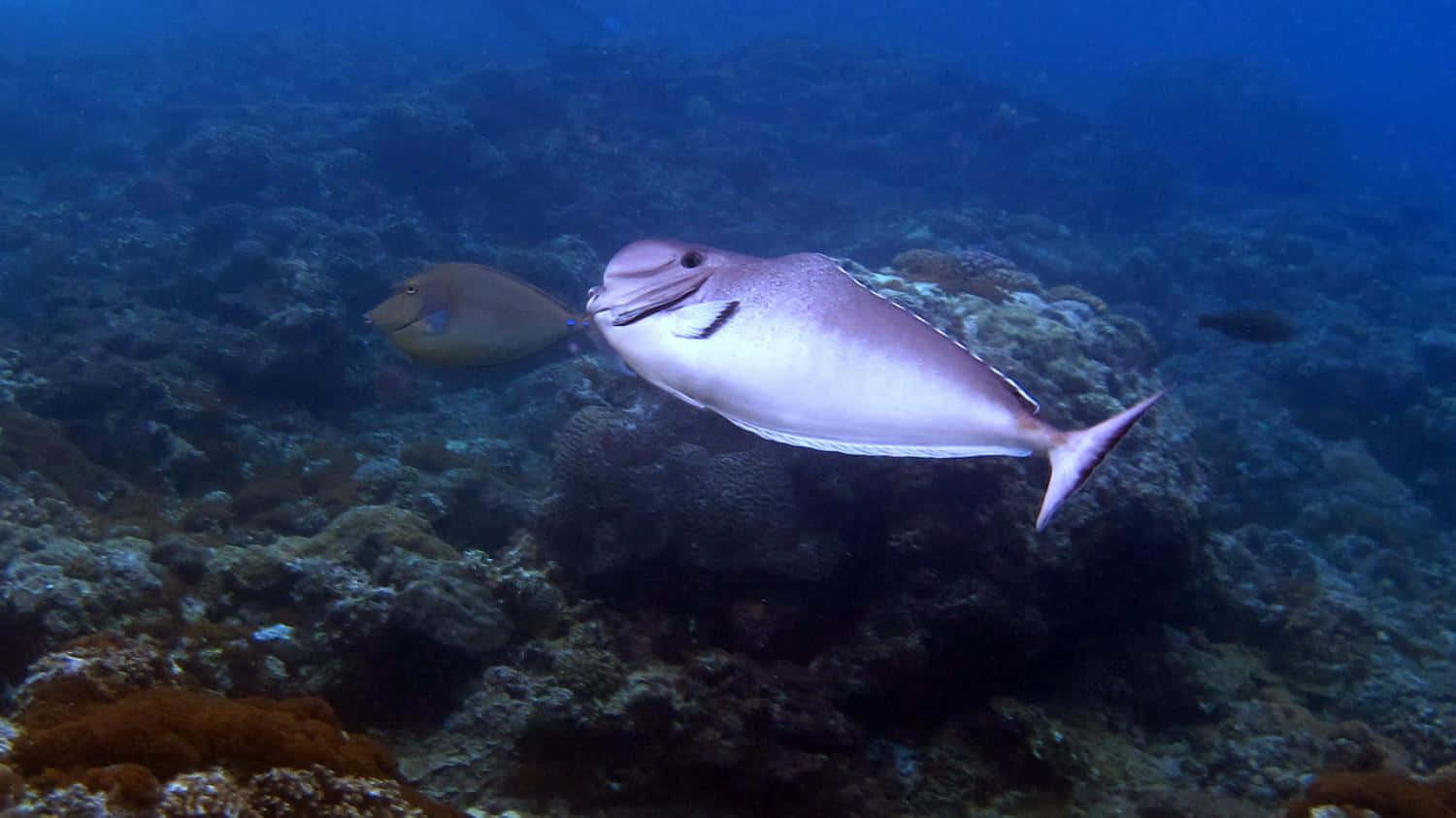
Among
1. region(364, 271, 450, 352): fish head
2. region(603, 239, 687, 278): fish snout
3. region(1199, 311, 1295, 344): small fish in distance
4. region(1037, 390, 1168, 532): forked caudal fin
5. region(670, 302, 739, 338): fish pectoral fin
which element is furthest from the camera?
region(1199, 311, 1295, 344): small fish in distance

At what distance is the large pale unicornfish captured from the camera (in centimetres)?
129

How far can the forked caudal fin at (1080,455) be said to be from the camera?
1124 mm

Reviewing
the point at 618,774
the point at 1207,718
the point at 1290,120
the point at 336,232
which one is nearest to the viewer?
the point at 618,774

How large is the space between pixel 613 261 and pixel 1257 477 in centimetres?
1191

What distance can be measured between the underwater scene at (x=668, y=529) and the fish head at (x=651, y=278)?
1 centimetres

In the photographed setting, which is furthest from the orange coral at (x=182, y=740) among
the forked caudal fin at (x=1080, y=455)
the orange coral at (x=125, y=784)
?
the forked caudal fin at (x=1080, y=455)

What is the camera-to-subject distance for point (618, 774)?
364cm

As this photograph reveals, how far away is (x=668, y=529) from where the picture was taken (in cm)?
463

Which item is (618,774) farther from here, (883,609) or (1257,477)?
(1257,477)

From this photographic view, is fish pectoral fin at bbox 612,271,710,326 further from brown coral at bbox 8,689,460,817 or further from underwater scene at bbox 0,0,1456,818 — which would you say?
brown coral at bbox 8,689,460,817

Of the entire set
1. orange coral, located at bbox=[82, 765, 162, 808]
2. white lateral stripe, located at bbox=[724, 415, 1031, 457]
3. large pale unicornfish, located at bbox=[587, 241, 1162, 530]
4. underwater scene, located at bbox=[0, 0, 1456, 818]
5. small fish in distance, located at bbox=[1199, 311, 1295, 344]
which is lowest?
underwater scene, located at bbox=[0, 0, 1456, 818]

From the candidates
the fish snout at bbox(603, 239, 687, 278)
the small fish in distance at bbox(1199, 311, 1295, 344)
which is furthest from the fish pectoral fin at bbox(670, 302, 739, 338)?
the small fish in distance at bbox(1199, 311, 1295, 344)

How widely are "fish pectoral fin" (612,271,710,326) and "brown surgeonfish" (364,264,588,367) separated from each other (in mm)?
1483

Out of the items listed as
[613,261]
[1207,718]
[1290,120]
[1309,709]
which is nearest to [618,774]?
[613,261]
